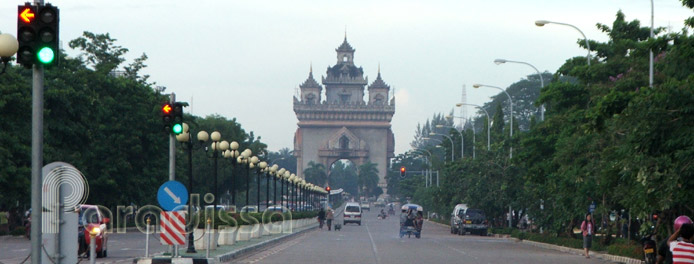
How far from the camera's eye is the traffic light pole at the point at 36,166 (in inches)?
490

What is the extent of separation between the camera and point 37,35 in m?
12.9

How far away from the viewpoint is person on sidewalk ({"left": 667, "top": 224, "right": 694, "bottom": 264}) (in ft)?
49.0

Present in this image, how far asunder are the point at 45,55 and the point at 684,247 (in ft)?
26.4

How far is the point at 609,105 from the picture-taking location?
2548cm

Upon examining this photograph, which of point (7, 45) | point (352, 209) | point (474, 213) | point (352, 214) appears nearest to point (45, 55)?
point (7, 45)

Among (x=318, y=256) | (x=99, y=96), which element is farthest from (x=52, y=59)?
(x=99, y=96)

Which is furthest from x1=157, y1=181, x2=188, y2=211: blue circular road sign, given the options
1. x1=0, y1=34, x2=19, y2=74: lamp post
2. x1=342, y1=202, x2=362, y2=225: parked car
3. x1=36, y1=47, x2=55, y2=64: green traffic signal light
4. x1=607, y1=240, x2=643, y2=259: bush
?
x1=342, y1=202, x2=362, y2=225: parked car

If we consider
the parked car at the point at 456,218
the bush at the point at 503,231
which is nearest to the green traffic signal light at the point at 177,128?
the bush at the point at 503,231

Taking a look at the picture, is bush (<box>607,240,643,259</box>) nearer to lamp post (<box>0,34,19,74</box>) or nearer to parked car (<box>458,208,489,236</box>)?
lamp post (<box>0,34,19,74</box>)

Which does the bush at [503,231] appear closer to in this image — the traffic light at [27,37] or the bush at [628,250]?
the bush at [628,250]

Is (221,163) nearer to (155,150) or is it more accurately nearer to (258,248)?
(155,150)

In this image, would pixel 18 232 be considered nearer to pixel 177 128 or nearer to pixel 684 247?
pixel 177 128

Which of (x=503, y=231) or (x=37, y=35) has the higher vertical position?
(x=37, y=35)

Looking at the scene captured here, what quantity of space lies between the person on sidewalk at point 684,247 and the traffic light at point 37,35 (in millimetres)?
7890
